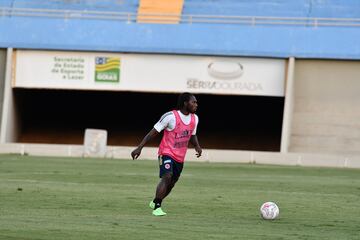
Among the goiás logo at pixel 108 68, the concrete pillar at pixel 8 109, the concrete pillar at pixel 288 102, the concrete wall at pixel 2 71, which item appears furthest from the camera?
the concrete wall at pixel 2 71

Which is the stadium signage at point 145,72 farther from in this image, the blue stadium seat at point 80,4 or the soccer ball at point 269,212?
the soccer ball at point 269,212

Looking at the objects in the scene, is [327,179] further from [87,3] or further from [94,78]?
[87,3]

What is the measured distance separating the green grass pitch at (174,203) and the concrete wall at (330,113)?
10700 millimetres

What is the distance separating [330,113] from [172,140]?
2627cm

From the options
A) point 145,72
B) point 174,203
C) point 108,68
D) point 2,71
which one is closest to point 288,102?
point 145,72

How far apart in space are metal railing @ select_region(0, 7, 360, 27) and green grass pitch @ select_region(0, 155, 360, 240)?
510 inches

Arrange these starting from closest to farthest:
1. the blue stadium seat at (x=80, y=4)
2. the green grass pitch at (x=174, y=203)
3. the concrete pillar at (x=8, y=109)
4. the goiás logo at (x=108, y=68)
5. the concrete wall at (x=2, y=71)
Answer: the green grass pitch at (x=174, y=203) < the concrete pillar at (x=8, y=109) < the goiás logo at (x=108, y=68) < the concrete wall at (x=2, y=71) < the blue stadium seat at (x=80, y=4)

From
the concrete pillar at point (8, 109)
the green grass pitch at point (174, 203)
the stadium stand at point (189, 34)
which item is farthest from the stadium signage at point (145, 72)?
the green grass pitch at point (174, 203)

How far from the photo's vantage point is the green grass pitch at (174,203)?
12.5 m

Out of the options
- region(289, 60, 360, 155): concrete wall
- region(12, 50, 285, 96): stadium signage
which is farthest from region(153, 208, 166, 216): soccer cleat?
region(12, 50, 285, 96): stadium signage

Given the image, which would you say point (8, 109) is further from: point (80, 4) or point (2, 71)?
point (80, 4)

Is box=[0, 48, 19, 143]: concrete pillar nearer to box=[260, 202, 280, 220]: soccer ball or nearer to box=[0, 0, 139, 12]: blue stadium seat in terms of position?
box=[0, 0, 139, 12]: blue stadium seat

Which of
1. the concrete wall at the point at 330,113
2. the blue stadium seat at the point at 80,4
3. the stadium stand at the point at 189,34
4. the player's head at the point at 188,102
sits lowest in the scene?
the player's head at the point at 188,102

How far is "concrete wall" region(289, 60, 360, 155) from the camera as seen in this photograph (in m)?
40.1
